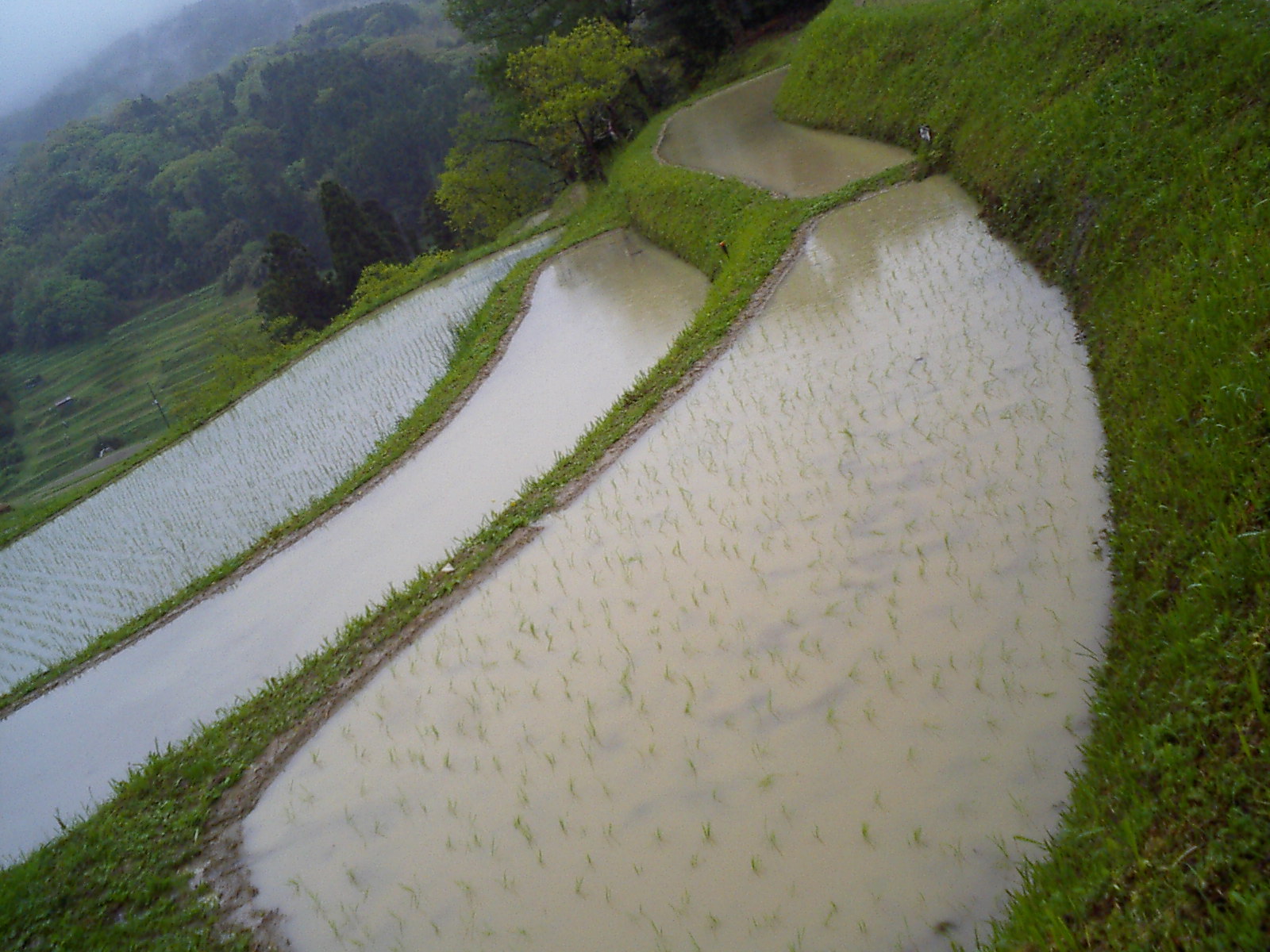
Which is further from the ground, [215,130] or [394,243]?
[215,130]

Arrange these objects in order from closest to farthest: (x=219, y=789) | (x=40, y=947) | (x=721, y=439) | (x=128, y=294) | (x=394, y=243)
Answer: (x=40, y=947)
(x=219, y=789)
(x=721, y=439)
(x=394, y=243)
(x=128, y=294)

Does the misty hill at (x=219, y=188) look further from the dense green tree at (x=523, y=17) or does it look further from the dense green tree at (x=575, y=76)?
the dense green tree at (x=575, y=76)

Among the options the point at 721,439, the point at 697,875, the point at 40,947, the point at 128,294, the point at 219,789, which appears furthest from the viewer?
the point at 128,294

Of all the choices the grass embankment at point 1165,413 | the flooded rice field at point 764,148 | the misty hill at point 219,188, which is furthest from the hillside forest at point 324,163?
the grass embankment at point 1165,413

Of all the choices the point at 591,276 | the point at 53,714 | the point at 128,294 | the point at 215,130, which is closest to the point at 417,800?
the point at 53,714

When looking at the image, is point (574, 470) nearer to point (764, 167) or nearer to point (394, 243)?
point (764, 167)
